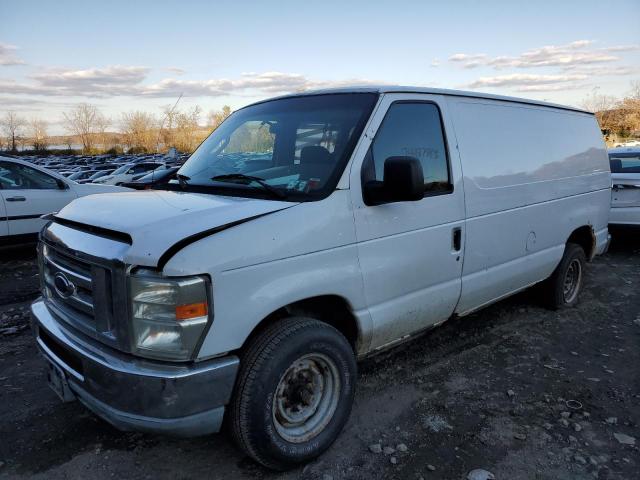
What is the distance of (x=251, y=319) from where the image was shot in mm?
Result: 2408

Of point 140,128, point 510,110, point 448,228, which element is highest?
point 140,128

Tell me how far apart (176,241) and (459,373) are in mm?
2690

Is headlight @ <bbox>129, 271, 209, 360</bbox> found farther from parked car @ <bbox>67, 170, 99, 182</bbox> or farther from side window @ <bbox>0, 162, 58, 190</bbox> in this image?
parked car @ <bbox>67, 170, 99, 182</bbox>

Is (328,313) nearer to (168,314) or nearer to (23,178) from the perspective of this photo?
(168,314)

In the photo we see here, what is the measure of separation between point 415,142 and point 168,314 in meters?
2.02

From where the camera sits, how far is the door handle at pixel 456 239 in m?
3.50

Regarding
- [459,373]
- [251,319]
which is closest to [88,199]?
[251,319]

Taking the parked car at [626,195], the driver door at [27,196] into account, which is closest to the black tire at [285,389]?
the driver door at [27,196]

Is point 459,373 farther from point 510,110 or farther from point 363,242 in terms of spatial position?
point 510,110

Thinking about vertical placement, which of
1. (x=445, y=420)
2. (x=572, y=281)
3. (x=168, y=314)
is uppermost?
(x=168, y=314)

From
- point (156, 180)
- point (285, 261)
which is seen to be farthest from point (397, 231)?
point (156, 180)

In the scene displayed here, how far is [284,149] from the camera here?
337 centimetres

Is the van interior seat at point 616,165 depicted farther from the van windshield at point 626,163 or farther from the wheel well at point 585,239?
the wheel well at point 585,239

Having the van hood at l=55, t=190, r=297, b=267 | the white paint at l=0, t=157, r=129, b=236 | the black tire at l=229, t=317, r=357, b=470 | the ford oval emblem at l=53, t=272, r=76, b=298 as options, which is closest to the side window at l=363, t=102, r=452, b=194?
the van hood at l=55, t=190, r=297, b=267
